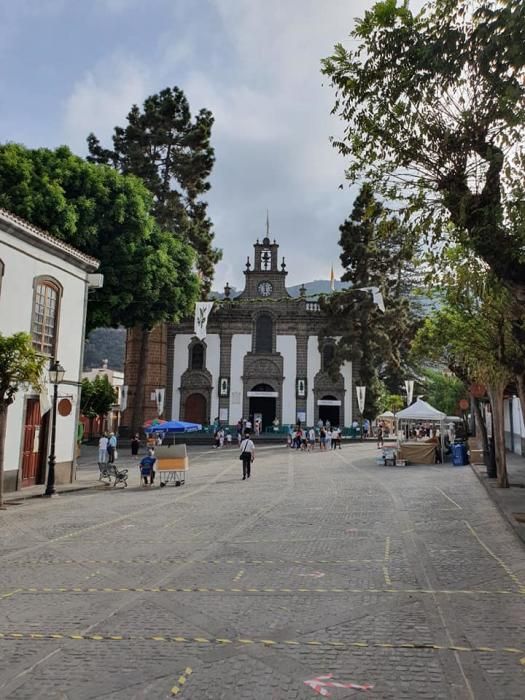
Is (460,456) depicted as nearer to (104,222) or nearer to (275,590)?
(104,222)

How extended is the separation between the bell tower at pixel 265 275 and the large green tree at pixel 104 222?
17.2 meters

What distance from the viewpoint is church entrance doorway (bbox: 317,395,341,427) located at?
4488 cm

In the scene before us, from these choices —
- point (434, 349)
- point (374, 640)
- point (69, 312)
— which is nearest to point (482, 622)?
point (374, 640)

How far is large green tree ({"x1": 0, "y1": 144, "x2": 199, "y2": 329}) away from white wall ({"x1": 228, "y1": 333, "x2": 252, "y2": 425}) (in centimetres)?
1576

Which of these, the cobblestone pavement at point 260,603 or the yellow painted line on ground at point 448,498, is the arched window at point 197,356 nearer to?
the yellow painted line on ground at point 448,498

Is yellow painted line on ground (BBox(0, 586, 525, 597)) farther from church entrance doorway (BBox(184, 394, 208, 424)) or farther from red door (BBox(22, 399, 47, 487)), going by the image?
church entrance doorway (BBox(184, 394, 208, 424))

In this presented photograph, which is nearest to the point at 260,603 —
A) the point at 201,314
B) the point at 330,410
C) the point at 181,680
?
the point at 181,680

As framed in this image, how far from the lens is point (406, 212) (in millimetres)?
9117

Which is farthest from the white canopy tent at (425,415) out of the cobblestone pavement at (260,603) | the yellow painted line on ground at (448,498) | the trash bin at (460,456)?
the cobblestone pavement at (260,603)

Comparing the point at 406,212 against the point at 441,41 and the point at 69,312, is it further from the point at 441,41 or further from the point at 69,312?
the point at 69,312

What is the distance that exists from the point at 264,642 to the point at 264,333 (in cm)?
4226

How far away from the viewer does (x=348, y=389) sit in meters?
44.9

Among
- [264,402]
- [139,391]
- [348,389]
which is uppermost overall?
[348,389]

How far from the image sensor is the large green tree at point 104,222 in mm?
23344
